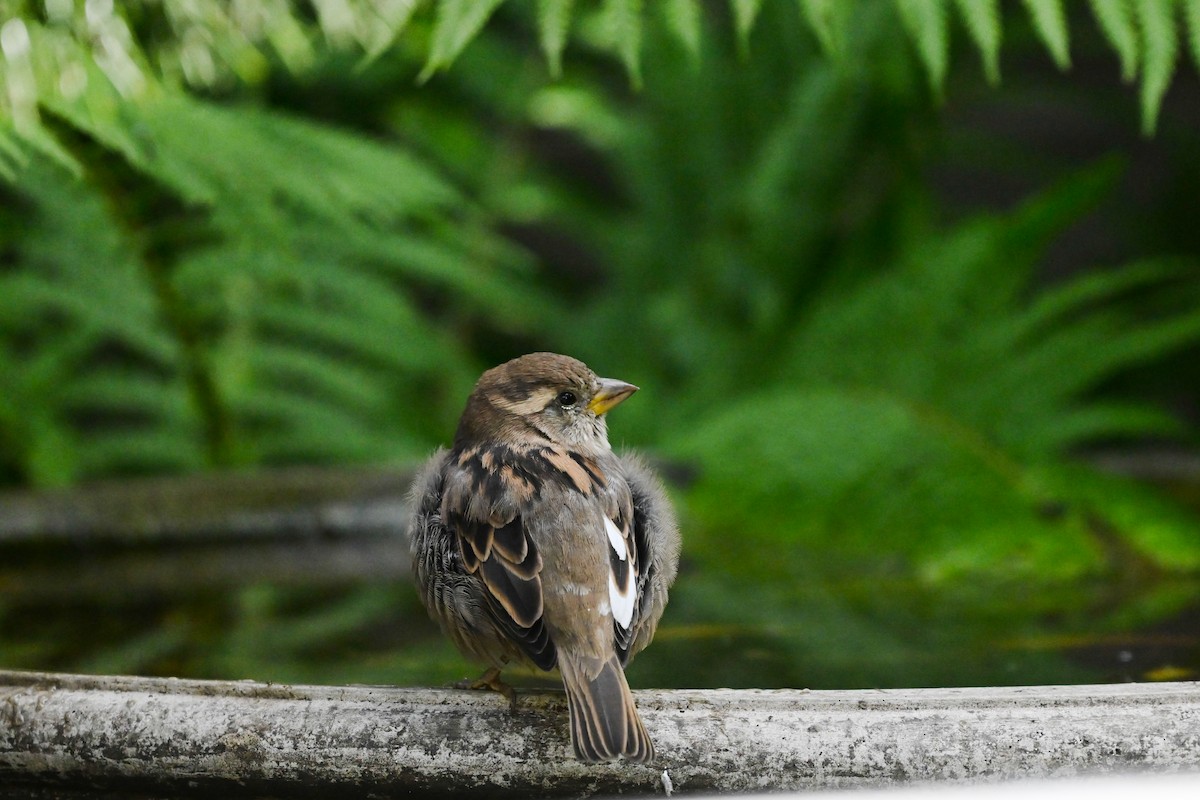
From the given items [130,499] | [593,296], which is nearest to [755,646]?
[130,499]

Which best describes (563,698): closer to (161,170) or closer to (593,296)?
(161,170)

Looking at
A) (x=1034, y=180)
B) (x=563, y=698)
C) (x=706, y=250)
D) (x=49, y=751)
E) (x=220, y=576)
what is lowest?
(x=49, y=751)

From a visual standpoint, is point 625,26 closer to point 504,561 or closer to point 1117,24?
point 1117,24

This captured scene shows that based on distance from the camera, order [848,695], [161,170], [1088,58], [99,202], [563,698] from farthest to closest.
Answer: [1088,58] < [99,202] < [161,170] < [563,698] < [848,695]

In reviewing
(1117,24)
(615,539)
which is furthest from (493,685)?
(1117,24)

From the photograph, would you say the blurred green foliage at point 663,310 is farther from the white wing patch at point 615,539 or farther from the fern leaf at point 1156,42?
the white wing patch at point 615,539

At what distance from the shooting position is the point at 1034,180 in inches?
241

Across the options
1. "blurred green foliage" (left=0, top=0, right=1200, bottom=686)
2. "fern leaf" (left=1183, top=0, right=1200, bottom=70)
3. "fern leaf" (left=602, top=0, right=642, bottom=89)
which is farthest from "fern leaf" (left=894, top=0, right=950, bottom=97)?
"fern leaf" (left=602, top=0, right=642, bottom=89)

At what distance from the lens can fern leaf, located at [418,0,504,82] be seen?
2.22 m

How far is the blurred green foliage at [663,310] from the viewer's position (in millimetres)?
2406

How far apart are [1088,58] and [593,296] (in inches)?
108

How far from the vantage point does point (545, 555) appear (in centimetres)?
186

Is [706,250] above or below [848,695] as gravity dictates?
above

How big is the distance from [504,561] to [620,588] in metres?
0.18
